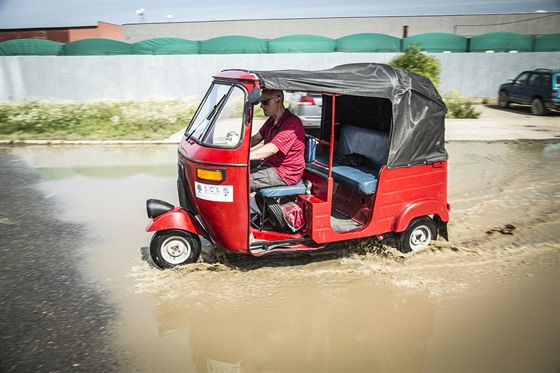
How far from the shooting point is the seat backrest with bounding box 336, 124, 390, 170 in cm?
584

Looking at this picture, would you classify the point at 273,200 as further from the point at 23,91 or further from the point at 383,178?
the point at 23,91

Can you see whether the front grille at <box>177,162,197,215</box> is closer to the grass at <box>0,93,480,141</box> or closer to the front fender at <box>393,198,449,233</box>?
the front fender at <box>393,198,449,233</box>

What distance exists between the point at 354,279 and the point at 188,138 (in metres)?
2.45

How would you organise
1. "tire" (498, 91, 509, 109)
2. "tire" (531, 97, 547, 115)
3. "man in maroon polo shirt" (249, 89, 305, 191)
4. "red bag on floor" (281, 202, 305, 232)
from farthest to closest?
"tire" (498, 91, 509, 109) < "tire" (531, 97, 547, 115) < "red bag on floor" (281, 202, 305, 232) < "man in maroon polo shirt" (249, 89, 305, 191)

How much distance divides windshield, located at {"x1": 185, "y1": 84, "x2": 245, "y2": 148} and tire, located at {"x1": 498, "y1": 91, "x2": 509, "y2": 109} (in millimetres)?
16477

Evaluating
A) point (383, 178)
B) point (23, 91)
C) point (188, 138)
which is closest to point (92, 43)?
point (23, 91)

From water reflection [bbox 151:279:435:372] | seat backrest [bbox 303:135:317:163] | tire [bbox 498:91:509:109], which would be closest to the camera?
water reflection [bbox 151:279:435:372]

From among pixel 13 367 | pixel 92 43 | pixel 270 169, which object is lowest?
pixel 13 367

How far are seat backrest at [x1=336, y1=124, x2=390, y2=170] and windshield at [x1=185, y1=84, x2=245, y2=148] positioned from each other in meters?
1.80

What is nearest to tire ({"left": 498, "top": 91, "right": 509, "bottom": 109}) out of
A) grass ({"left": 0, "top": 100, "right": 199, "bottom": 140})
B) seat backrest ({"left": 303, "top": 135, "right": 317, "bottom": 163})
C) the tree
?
the tree

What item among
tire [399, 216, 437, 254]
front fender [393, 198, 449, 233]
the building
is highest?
the building

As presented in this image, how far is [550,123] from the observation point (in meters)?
15.1

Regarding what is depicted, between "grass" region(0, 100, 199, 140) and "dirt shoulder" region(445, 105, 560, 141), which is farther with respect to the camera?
"grass" region(0, 100, 199, 140)

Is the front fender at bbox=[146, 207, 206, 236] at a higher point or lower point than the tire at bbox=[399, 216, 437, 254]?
higher
